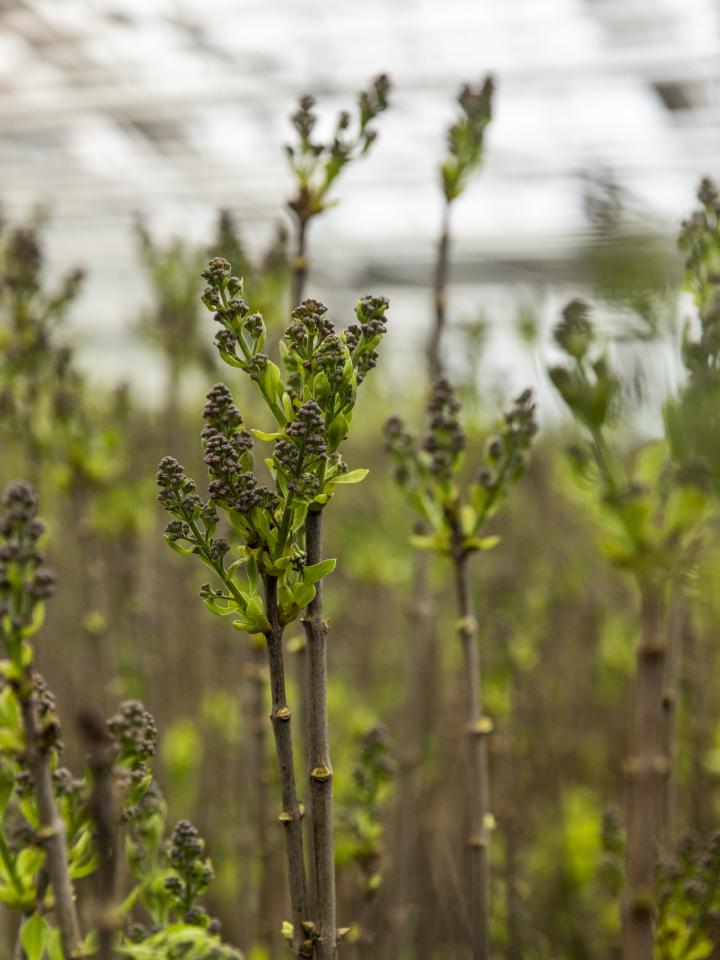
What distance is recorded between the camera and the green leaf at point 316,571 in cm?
68

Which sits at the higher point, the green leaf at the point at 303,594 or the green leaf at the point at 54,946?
the green leaf at the point at 303,594

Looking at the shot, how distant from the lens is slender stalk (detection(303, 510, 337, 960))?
70 centimetres

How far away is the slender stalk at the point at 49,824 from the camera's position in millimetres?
646

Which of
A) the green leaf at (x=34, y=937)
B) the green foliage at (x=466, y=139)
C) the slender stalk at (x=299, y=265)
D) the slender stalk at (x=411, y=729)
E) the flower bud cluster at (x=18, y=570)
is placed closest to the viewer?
the flower bud cluster at (x=18, y=570)

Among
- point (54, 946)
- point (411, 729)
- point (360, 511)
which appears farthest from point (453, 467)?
point (360, 511)

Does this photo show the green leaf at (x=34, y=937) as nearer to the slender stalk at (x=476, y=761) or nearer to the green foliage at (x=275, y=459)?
the green foliage at (x=275, y=459)

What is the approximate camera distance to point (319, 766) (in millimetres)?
720

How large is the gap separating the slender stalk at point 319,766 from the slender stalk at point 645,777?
277 mm

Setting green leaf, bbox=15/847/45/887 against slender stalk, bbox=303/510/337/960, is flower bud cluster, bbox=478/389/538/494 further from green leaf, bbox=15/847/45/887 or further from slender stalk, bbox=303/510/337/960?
green leaf, bbox=15/847/45/887

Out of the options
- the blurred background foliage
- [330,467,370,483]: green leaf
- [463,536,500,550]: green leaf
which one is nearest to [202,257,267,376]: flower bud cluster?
[330,467,370,483]: green leaf

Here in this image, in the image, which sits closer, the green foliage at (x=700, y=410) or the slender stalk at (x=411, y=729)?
the green foliage at (x=700, y=410)

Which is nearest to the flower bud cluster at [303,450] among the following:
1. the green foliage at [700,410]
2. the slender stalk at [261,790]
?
the green foliage at [700,410]

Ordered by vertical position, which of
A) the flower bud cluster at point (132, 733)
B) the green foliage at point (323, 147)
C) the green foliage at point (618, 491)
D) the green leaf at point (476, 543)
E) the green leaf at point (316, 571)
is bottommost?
the flower bud cluster at point (132, 733)

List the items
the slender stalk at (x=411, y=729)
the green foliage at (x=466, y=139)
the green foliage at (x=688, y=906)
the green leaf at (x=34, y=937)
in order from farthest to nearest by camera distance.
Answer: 1. the slender stalk at (x=411, y=729)
2. the green foliage at (x=466, y=139)
3. the green foliage at (x=688, y=906)
4. the green leaf at (x=34, y=937)
